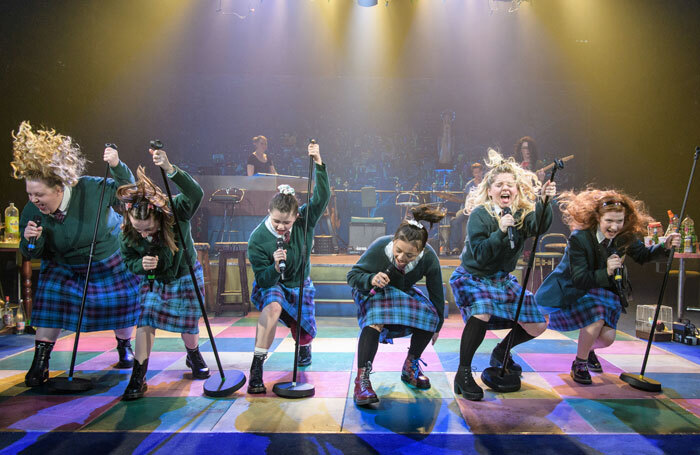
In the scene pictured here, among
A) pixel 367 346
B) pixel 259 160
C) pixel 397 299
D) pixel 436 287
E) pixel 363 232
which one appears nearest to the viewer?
pixel 367 346

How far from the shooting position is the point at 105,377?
9.31 ft

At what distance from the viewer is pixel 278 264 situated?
2541 millimetres

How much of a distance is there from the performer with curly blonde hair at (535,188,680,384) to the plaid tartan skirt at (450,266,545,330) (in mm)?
323

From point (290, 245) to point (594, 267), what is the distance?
1.86 m

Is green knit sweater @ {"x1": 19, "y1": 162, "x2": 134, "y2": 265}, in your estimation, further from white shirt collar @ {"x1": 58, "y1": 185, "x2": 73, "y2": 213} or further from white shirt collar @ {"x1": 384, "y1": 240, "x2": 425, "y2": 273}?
white shirt collar @ {"x1": 384, "y1": 240, "x2": 425, "y2": 273}

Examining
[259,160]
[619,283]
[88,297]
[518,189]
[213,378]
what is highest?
[259,160]

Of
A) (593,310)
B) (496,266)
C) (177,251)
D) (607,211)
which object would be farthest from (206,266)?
(607,211)

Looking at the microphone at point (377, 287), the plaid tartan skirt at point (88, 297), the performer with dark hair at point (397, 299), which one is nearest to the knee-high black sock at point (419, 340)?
the performer with dark hair at point (397, 299)

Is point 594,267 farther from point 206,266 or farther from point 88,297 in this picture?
point 206,266

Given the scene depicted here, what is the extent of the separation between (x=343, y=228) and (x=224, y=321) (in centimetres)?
503

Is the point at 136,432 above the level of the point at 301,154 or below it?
below

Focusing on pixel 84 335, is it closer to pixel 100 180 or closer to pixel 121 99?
pixel 100 180

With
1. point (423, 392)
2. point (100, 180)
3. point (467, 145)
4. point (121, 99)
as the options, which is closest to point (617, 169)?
point (467, 145)

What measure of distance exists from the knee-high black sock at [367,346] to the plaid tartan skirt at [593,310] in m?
1.26
